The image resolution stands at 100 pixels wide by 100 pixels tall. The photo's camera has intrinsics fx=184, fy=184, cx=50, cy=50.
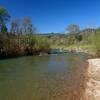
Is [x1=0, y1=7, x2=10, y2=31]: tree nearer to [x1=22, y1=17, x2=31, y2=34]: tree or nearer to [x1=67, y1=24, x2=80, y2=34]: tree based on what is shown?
[x1=22, y1=17, x2=31, y2=34]: tree

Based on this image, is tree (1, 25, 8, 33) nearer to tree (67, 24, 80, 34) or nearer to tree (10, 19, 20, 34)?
tree (10, 19, 20, 34)

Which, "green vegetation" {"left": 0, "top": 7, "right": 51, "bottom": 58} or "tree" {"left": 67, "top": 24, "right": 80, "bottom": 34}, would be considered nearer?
"green vegetation" {"left": 0, "top": 7, "right": 51, "bottom": 58}

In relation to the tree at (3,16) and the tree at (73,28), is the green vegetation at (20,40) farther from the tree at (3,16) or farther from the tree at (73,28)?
the tree at (73,28)

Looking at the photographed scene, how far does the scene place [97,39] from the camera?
47.8 meters

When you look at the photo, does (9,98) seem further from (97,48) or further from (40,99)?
(97,48)

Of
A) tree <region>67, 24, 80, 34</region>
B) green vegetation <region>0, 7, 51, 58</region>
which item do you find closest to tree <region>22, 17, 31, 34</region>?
green vegetation <region>0, 7, 51, 58</region>

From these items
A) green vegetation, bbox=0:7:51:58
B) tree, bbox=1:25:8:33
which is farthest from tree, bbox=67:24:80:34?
tree, bbox=1:25:8:33

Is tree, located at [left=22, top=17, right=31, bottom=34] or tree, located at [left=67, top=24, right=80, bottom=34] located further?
tree, located at [left=67, top=24, right=80, bottom=34]

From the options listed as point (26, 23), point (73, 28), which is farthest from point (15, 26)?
point (73, 28)

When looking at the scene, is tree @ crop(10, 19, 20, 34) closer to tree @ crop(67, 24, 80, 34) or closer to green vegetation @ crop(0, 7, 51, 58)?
green vegetation @ crop(0, 7, 51, 58)

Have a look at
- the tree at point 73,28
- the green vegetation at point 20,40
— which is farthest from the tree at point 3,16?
the tree at point 73,28

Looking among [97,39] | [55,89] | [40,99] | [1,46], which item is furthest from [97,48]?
[40,99]

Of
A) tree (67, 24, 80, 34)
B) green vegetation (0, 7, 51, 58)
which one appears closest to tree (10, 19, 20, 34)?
green vegetation (0, 7, 51, 58)

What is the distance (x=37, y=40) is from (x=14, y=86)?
58087mm
